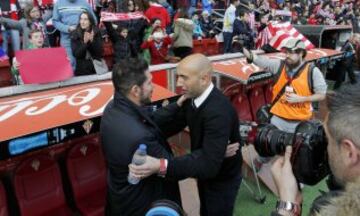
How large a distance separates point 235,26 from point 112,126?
9503mm

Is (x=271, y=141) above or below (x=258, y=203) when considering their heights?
above

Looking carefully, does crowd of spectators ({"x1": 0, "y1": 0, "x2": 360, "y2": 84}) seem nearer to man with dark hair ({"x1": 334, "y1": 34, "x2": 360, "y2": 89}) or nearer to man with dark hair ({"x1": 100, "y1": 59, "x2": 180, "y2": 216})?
man with dark hair ({"x1": 334, "y1": 34, "x2": 360, "y2": 89})

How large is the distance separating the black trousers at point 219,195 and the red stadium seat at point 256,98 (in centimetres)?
424

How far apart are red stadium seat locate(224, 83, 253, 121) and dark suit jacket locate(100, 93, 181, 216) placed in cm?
382

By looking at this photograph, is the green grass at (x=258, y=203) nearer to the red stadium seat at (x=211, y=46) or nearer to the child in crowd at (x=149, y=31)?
the child in crowd at (x=149, y=31)

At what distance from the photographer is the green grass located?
14.4 ft

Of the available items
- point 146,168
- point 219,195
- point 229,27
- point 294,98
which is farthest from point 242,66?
point 229,27

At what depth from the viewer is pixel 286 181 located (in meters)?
1.82

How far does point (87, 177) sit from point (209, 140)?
1902 millimetres

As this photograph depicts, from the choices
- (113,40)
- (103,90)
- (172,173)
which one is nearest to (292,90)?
(103,90)

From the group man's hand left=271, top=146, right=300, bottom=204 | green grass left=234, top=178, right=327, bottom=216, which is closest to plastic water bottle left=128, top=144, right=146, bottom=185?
man's hand left=271, top=146, right=300, bottom=204

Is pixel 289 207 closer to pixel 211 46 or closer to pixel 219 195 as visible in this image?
pixel 219 195

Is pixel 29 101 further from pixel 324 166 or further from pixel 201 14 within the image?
pixel 201 14

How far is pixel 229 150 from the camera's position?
2846 mm
